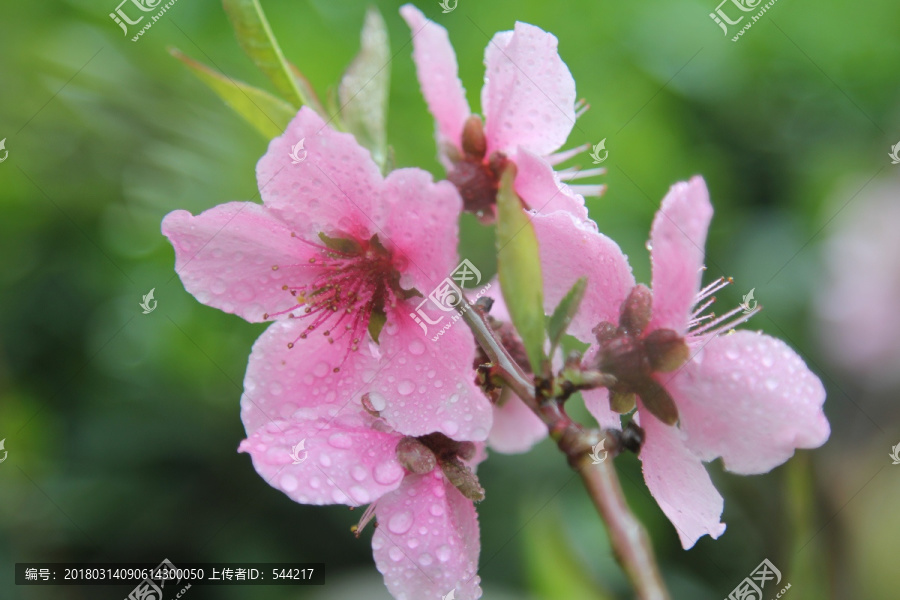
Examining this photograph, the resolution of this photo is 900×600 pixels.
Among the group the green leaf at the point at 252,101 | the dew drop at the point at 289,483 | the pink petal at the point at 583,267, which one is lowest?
the dew drop at the point at 289,483

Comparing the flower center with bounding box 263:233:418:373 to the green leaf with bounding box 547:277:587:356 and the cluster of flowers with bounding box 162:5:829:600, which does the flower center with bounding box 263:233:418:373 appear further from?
the green leaf with bounding box 547:277:587:356

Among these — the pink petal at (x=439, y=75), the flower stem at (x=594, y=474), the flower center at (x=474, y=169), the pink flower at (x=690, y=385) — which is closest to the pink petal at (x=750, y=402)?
the pink flower at (x=690, y=385)

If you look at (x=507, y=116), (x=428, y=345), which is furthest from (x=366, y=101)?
(x=428, y=345)

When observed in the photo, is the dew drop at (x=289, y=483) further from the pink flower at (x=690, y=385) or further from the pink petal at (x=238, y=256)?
the pink flower at (x=690, y=385)

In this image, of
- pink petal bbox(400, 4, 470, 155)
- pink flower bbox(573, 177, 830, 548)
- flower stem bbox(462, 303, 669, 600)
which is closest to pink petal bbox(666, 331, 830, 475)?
pink flower bbox(573, 177, 830, 548)

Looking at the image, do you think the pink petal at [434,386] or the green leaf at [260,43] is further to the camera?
the green leaf at [260,43]

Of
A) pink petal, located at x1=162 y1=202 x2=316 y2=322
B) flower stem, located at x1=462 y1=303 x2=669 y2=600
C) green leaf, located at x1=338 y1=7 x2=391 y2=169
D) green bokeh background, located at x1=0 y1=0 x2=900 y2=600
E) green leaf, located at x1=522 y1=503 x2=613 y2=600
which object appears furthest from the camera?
green bokeh background, located at x1=0 y1=0 x2=900 y2=600

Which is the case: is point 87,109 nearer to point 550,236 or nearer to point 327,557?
point 327,557

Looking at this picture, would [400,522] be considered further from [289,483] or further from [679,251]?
[679,251]
